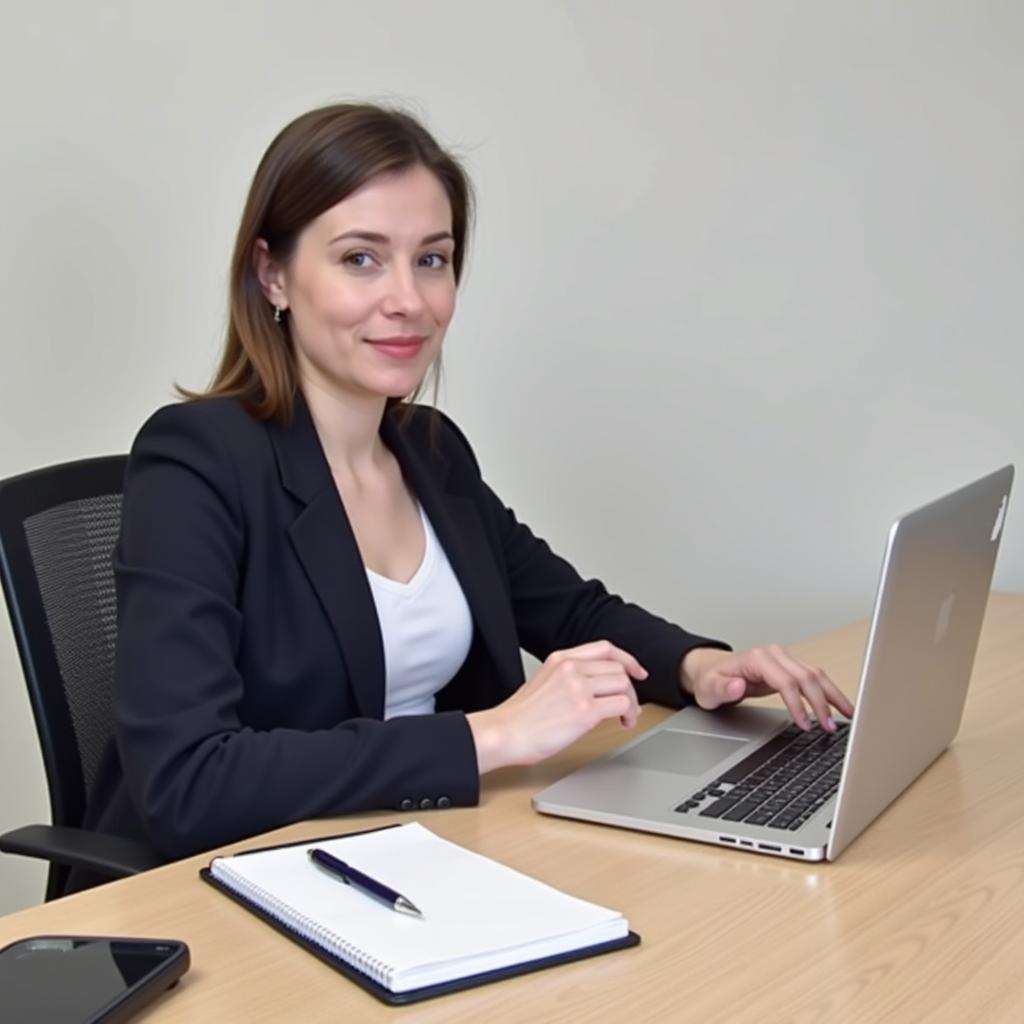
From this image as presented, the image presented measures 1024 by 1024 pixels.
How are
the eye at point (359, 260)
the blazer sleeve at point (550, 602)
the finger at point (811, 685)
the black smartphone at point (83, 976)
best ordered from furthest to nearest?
the blazer sleeve at point (550, 602)
the eye at point (359, 260)
the finger at point (811, 685)
the black smartphone at point (83, 976)

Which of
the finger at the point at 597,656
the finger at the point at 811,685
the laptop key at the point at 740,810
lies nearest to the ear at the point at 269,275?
the finger at the point at 597,656

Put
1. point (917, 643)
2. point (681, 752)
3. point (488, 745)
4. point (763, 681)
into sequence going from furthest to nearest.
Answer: point (763, 681) < point (681, 752) < point (488, 745) < point (917, 643)

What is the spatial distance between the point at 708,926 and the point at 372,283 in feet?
2.76

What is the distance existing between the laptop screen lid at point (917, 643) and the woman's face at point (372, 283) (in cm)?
65

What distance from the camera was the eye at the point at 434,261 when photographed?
1677 mm

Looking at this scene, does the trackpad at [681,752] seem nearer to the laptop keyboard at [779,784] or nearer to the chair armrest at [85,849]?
the laptop keyboard at [779,784]

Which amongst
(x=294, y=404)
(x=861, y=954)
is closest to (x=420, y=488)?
(x=294, y=404)

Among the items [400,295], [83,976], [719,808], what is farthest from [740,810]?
[400,295]

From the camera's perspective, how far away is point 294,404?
160cm

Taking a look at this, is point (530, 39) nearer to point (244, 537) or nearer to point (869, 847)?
point (244, 537)

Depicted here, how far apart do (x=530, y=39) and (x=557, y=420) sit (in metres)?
0.66

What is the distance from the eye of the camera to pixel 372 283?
62.8 inches

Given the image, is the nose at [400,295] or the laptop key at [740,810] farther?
the nose at [400,295]

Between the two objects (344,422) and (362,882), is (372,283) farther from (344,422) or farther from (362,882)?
(362,882)
